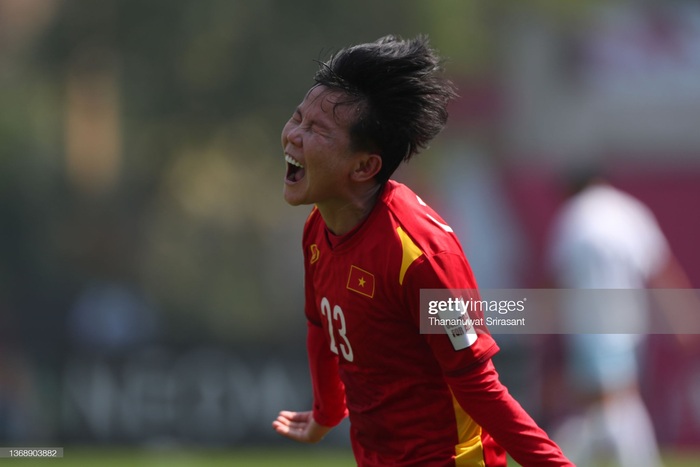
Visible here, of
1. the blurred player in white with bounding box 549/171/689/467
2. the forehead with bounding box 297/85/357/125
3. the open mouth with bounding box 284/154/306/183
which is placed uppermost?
the forehead with bounding box 297/85/357/125

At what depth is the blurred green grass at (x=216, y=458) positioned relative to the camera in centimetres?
960

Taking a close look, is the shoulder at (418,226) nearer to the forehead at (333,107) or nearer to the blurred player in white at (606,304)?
the forehead at (333,107)

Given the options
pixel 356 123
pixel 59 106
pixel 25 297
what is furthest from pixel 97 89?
pixel 356 123

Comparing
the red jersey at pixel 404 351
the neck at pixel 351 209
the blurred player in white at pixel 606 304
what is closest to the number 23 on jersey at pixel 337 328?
the red jersey at pixel 404 351

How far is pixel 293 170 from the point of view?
13.6ft

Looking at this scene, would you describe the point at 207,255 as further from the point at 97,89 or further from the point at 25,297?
the point at 25,297

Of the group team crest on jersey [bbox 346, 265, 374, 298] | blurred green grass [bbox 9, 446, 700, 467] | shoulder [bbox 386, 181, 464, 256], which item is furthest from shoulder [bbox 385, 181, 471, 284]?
blurred green grass [bbox 9, 446, 700, 467]

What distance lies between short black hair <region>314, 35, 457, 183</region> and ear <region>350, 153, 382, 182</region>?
0.07ft

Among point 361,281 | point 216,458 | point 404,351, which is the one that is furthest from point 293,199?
point 216,458

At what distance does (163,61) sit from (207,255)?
122 inches

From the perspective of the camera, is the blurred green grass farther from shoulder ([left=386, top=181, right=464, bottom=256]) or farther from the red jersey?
shoulder ([left=386, top=181, right=464, bottom=256])

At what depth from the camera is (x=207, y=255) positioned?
18.2 metres

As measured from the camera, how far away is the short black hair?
3.99 meters

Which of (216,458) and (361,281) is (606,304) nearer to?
(216,458)
